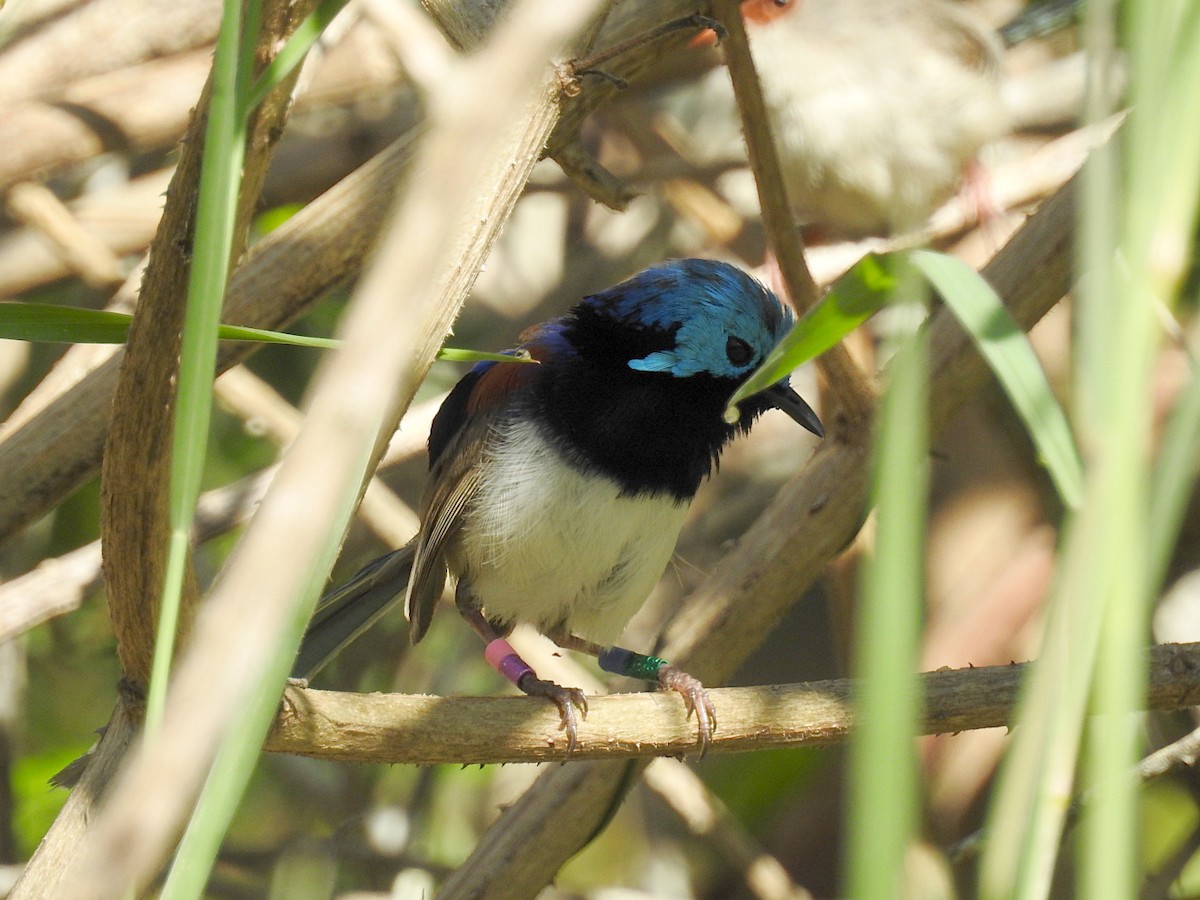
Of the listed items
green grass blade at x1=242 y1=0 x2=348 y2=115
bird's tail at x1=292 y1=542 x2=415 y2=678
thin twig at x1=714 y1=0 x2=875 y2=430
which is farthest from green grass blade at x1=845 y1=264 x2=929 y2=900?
bird's tail at x1=292 y1=542 x2=415 y2=678

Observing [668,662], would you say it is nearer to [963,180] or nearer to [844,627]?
[844,627]

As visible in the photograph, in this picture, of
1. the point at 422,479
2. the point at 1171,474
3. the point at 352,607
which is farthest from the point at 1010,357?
the point at 422,479

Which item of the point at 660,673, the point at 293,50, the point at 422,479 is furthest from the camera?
the point at 422,479

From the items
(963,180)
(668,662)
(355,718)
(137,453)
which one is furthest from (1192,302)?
(137,453)

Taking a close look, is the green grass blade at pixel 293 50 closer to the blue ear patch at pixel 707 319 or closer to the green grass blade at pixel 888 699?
the green grass blade at pixel 888 699

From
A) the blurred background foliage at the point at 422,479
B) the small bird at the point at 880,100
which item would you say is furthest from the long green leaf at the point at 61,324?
the small bird at the point at 880,100

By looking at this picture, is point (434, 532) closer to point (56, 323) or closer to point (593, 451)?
point (593, 451)

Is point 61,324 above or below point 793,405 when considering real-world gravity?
below

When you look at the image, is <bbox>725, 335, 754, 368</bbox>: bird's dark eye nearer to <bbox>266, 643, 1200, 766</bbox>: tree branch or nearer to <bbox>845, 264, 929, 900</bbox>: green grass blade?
<bbox>266, 643, 1200, 766</bbox>: tree branch

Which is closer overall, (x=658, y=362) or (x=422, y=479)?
(x=658, y=362)
